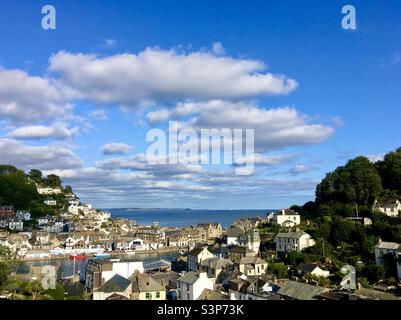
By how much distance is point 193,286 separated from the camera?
14172mm

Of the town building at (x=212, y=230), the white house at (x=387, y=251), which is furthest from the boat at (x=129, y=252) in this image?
the white house at (x=387, y=251)

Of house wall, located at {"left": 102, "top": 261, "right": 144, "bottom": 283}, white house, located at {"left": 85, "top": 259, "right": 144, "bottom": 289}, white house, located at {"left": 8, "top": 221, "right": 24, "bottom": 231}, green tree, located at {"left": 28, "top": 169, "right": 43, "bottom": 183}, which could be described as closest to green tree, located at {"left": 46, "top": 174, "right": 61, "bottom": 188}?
green tree, located at {"left": 28, "top": 169, "right": 43, "bottom": 183}

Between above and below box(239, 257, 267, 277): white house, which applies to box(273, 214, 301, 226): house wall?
above

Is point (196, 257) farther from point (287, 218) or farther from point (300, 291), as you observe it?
point (300, 291)

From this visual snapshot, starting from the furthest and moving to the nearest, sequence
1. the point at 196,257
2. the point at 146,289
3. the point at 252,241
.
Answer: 1. the point at 252,241
2. the point at 196,257
3. the point at 146,289

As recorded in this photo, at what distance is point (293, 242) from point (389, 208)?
654 cm

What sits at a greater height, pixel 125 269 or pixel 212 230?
pixel 125 269

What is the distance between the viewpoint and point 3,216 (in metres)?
45.9

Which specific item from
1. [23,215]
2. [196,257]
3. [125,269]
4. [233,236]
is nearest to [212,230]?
[233,236]

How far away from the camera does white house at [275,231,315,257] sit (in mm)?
21531

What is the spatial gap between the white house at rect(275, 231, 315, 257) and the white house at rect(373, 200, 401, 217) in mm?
5030

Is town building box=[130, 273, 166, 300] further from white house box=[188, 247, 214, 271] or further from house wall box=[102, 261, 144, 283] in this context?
white house box=[188, 247, 214, 271]

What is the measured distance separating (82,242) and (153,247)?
705 cm
